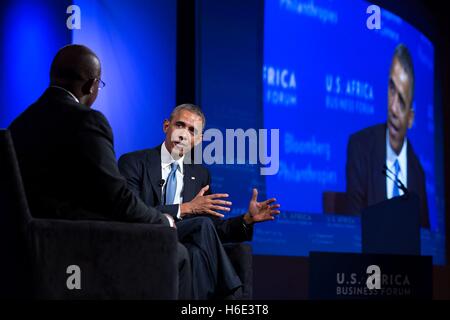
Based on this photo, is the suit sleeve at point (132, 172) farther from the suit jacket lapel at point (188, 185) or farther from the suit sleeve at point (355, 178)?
the suit sleeve at point (355, 178)

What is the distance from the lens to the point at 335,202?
20.3 feet

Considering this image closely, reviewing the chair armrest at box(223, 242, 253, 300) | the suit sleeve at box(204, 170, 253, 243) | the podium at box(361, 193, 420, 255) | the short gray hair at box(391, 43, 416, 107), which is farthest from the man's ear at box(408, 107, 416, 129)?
the chair armrest at box(223, 242, 253, 300)

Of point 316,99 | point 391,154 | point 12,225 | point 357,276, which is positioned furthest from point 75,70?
point 391,154

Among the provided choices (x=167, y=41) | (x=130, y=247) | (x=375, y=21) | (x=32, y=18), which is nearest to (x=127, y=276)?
(x=130, y=247)

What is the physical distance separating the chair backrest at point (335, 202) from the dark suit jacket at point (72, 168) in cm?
362

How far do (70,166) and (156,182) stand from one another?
1228mm

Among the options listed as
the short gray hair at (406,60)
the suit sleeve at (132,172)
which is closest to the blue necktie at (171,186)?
the suit sleeve at (132,172)

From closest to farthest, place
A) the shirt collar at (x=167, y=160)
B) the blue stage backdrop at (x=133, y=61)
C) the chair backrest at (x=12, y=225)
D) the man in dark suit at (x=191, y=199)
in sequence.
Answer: the chair backrest at (x=12, y=225) → the man in dark suit at (x=191, y=199) → the shirt collar at (x=167, y=160) → the blue stage backdrop at (x=133, y=61)

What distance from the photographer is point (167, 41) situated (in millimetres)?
5348

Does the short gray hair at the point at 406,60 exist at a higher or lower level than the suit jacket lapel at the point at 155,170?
higher

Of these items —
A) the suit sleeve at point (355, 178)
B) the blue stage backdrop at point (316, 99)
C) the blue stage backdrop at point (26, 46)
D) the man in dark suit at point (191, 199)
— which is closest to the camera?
the man in dark suit at point (191, 199)

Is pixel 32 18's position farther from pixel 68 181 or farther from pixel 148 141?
pixel 68 181

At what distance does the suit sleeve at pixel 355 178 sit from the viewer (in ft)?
20.9

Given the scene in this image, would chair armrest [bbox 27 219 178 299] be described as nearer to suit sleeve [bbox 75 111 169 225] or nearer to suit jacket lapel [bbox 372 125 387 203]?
suit sleeve [bbox 75 111 169 225]
